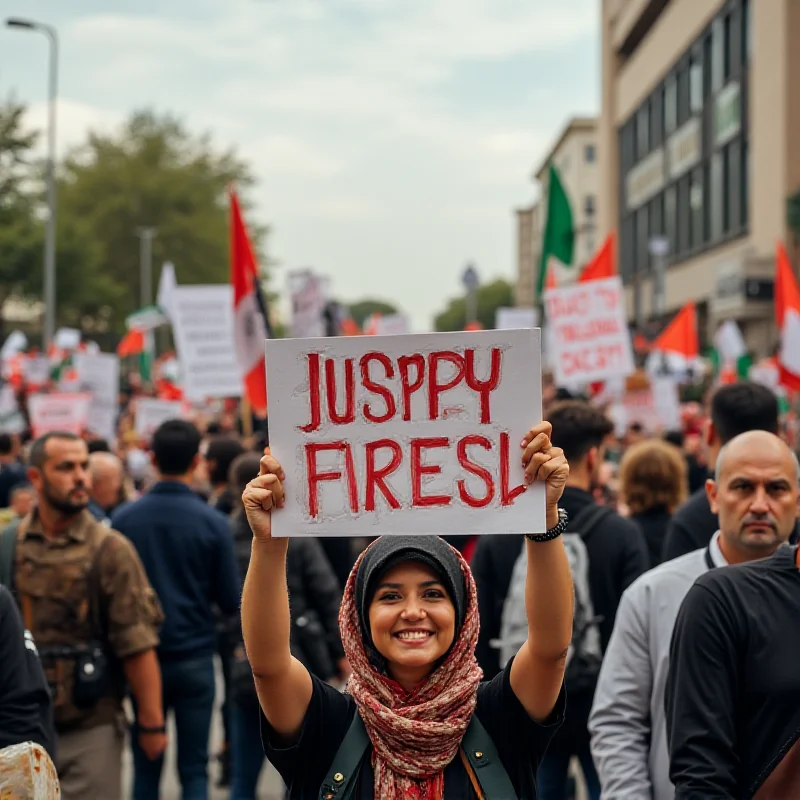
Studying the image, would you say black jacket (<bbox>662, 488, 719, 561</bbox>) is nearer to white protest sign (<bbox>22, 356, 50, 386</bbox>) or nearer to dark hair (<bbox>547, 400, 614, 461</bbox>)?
dark hair (<bbox>547, 400, 614, 461</bbox>)

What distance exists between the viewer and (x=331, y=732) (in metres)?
2.95

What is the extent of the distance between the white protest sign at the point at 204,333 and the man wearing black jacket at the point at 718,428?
320 inches

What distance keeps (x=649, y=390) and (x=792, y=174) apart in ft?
71.7

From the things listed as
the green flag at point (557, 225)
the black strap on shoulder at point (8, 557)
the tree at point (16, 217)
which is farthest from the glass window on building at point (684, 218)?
the black strap on shoulder at point (8, 557)

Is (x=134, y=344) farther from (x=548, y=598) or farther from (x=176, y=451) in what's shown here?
(x=548, y=598)

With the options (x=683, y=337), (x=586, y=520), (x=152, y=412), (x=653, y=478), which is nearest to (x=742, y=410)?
(x=586, y=520)

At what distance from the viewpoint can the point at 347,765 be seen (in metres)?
2.86

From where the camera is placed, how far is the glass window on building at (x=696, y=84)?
151 ft

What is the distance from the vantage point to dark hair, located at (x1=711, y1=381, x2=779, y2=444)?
196 inches

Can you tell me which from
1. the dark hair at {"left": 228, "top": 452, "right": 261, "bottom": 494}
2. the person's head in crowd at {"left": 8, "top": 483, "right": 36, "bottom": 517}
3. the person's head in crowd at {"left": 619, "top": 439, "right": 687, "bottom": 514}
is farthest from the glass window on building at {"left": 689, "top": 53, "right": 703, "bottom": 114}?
the person's head in crowd at {"left": 619, "top": 439, "right": 687, "bottom": 514}

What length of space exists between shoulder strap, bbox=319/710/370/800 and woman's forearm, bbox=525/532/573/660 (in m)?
0.40

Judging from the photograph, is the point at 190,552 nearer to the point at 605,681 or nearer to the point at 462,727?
the point at 605,681

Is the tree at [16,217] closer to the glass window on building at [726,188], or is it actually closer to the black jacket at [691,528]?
the glass window on building at [726,188]

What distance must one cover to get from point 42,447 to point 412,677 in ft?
9.29
